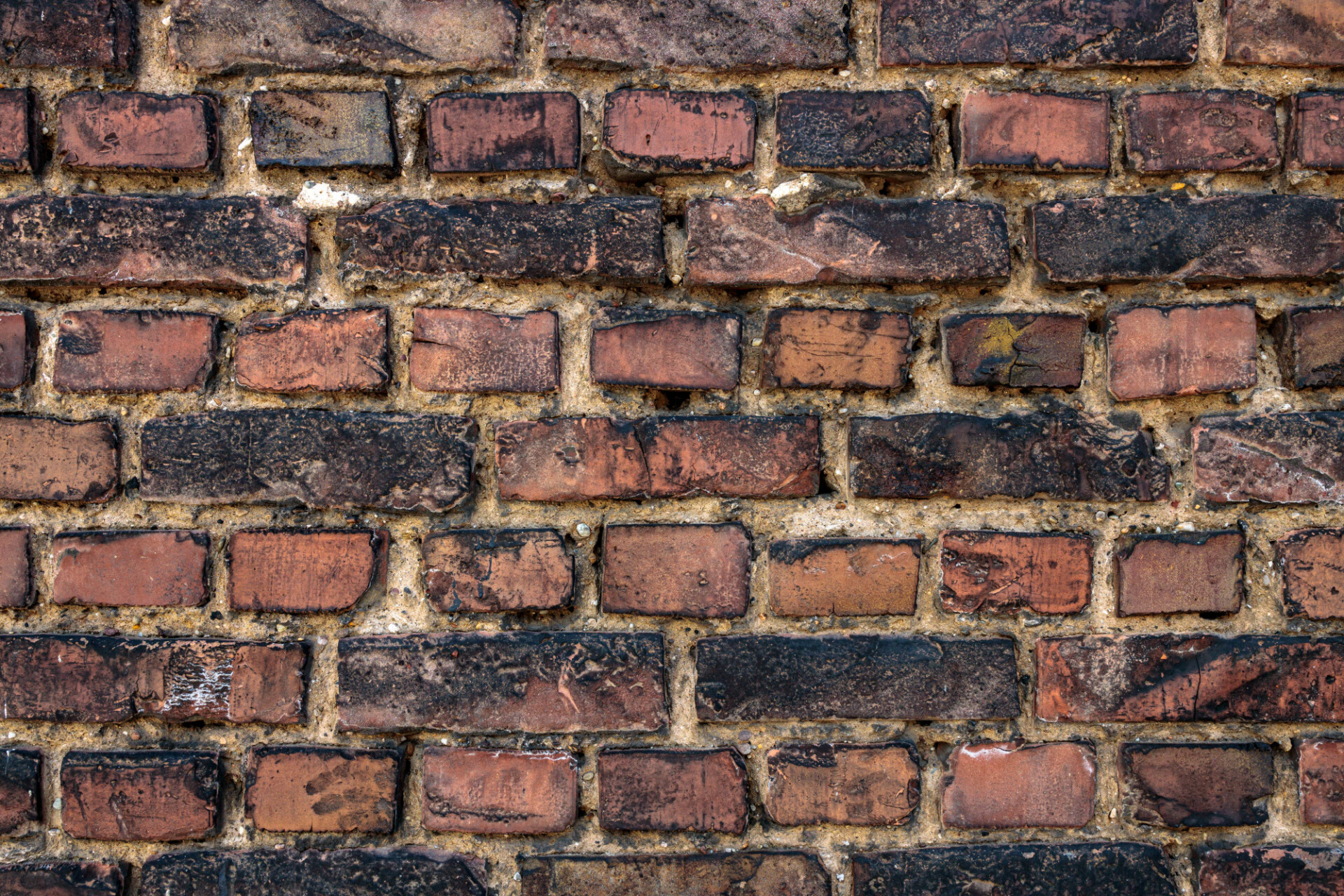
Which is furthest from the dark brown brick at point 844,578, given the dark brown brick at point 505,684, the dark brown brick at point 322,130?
the dark brown brick at point 322,130

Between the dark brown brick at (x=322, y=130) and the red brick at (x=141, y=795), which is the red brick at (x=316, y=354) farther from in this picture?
the red brick at (x=141, y=795)

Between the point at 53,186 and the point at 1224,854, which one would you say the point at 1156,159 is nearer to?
the point at 1224,854

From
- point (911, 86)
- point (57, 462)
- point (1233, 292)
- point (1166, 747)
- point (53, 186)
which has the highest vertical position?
point (911, 86)

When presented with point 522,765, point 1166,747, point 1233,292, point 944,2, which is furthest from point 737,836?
point 944,2

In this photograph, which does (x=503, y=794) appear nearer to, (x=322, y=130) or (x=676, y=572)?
(x=676, y=572)

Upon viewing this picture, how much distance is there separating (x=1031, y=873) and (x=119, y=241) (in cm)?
111

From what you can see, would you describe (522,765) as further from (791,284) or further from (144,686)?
(791,284)

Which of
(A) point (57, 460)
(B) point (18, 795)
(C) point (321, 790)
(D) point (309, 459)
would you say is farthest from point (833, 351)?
(B) point (18, 795)

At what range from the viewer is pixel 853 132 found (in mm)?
901

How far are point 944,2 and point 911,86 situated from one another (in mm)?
88

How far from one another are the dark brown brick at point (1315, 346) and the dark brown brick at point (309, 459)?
2.74ft

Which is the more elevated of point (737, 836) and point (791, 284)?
point (791, 284)

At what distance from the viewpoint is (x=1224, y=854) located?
2.87 ft

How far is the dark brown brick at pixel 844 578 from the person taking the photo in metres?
0.89
